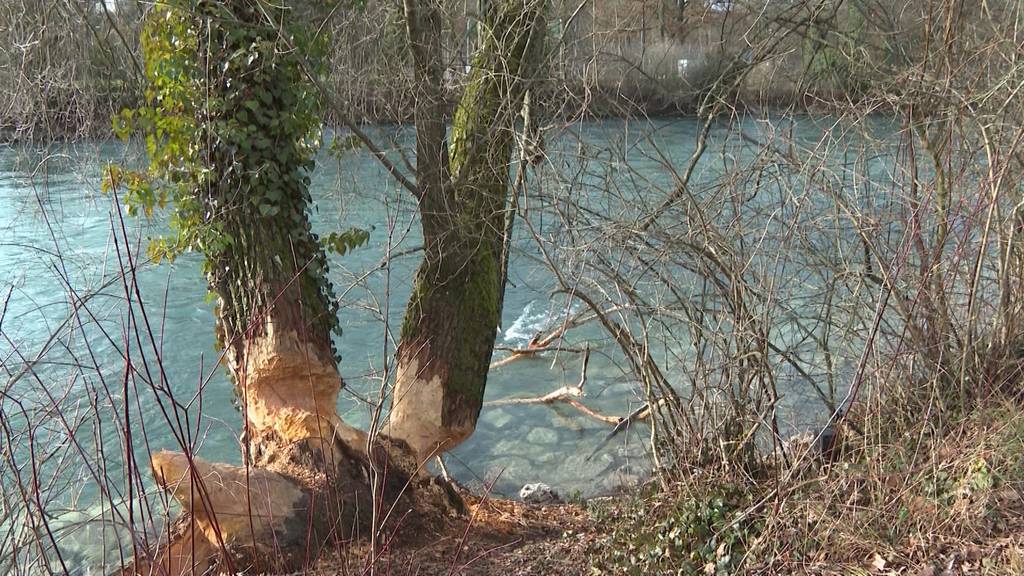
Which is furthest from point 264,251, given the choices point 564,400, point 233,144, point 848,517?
point 564,400

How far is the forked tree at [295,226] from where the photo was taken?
5.37 metres

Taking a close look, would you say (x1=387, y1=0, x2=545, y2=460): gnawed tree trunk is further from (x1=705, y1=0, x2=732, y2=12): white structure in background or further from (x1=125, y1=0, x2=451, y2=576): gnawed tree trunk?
(x1=705, y1=0, x2=732, y2=12): white structure in background

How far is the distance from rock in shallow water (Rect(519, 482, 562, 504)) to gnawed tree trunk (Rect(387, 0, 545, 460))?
4.08 feet

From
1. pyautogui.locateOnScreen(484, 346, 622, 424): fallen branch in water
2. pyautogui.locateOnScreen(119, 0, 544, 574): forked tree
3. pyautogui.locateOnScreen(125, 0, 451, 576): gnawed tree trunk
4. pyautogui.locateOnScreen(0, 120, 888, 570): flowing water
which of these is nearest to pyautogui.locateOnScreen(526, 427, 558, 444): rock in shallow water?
pyautogui.locateOnScreen(0, 120, 888, 570): flowing water

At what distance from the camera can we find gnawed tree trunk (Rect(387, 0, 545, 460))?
18.7 feet

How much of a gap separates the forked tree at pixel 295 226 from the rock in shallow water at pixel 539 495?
1.32 metres

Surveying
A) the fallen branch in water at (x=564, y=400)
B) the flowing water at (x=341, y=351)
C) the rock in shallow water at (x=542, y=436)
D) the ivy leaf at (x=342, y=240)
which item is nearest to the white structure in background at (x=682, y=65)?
the flowing water at (x=341, y=351)

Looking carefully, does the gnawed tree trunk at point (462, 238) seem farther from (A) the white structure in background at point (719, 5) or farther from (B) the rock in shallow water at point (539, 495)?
(A) the white structure in background at point (719, 5)

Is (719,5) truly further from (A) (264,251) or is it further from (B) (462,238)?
(A) (264,251)

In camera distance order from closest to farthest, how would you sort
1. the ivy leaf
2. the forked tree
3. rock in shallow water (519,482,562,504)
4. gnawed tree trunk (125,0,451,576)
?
gnawed tree trunk (125,0,451,576), the forked tree, the ivy leaf, rock in shallow water (519,482,562,504)

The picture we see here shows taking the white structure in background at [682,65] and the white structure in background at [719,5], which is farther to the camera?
the white structure in background at [682,65]

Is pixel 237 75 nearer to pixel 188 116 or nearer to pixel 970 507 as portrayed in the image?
pixel 188 116

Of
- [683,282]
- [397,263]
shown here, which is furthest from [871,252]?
[397,263]

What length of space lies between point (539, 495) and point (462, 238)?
2.63 meters
